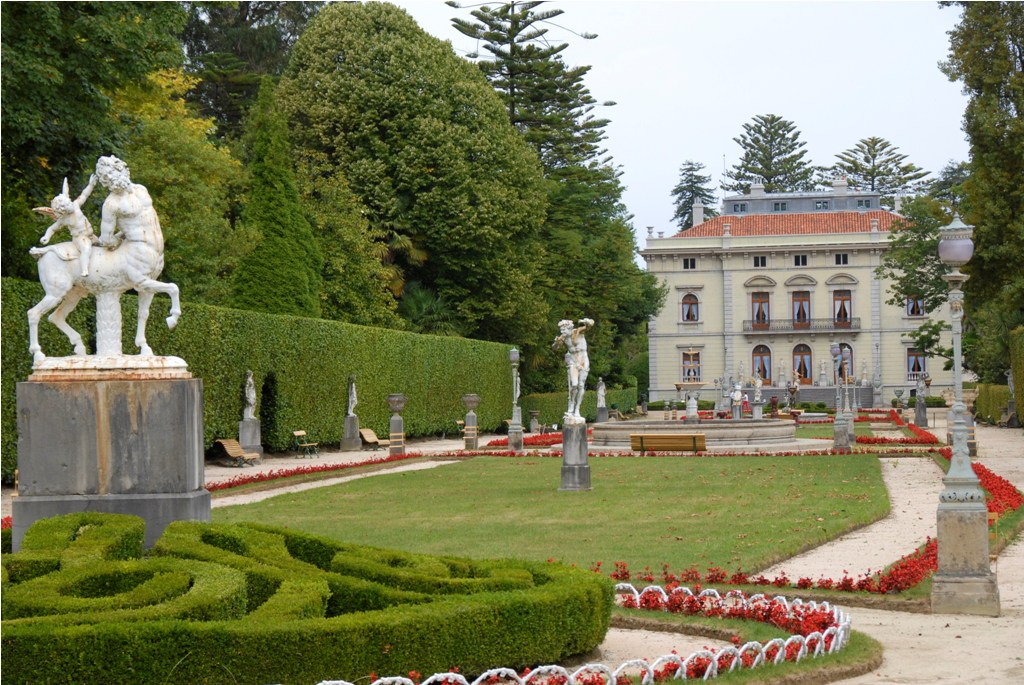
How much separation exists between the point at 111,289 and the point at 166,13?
13094 millimetres

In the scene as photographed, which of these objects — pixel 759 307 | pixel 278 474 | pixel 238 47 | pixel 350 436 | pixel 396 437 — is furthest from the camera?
pixel 759 307

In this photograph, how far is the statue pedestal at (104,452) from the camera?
1040 cm

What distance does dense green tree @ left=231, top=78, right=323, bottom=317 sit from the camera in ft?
119

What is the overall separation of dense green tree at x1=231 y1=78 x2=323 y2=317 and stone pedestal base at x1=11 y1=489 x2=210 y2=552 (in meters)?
26.0

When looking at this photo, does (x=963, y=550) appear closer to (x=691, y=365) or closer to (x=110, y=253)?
(x=110, y=253)

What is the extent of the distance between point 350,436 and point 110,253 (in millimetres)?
23995

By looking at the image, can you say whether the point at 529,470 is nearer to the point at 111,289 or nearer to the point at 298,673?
the point at 111,289

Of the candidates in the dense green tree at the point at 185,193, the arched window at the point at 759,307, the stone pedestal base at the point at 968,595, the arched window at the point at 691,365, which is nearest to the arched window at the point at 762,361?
the arched window at the point at 759,307

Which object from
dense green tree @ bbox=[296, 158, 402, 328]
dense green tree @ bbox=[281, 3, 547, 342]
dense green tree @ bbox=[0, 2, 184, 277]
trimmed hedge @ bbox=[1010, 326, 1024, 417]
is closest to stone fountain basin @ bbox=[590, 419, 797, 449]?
trimmed hedge @ bbox=[1010, 326, 1024, 417]

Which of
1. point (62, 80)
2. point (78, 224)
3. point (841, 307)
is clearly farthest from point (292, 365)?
point (841, 307)

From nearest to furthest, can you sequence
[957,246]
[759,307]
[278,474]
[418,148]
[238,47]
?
[957,246] < [278,474] < [418,148] < [238,47] < [759,307]

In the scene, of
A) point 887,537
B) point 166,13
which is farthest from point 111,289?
point 166,13

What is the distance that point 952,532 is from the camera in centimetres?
1031

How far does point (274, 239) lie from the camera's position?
3638 cm
